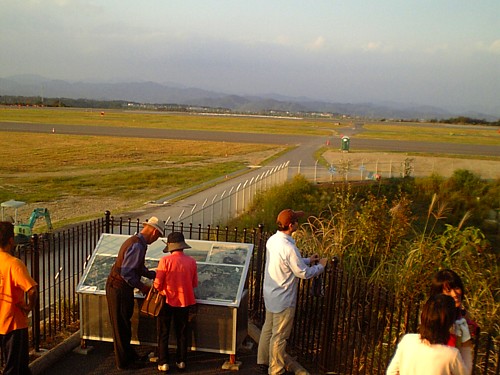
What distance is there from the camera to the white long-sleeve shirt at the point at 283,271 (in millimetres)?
5410

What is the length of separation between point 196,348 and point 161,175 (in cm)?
2180

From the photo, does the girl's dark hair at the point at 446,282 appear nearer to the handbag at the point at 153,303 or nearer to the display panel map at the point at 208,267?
the display panel map at the point at 208,267

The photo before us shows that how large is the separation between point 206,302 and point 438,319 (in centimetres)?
318

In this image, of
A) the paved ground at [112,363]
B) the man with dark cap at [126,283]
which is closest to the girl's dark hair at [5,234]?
the man with dark cap at [126,283]

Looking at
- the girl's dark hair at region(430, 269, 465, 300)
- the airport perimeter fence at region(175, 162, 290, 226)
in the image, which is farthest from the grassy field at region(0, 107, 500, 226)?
the girl's dark hair at region(430, 269, 465, 300)

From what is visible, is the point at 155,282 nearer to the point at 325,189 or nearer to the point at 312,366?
the point at 312,366

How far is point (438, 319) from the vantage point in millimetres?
3508

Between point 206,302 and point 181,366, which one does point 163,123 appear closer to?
point 206,302

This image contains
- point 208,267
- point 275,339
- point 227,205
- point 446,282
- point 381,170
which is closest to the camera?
point 446,282

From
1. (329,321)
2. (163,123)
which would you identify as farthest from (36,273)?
(163,123)

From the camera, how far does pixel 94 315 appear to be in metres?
6.38

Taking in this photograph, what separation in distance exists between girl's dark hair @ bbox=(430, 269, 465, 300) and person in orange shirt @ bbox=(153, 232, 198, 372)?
275 cm

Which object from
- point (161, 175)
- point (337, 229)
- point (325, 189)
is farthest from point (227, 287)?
point (161, 175)

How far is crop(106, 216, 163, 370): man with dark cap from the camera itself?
5.64m
